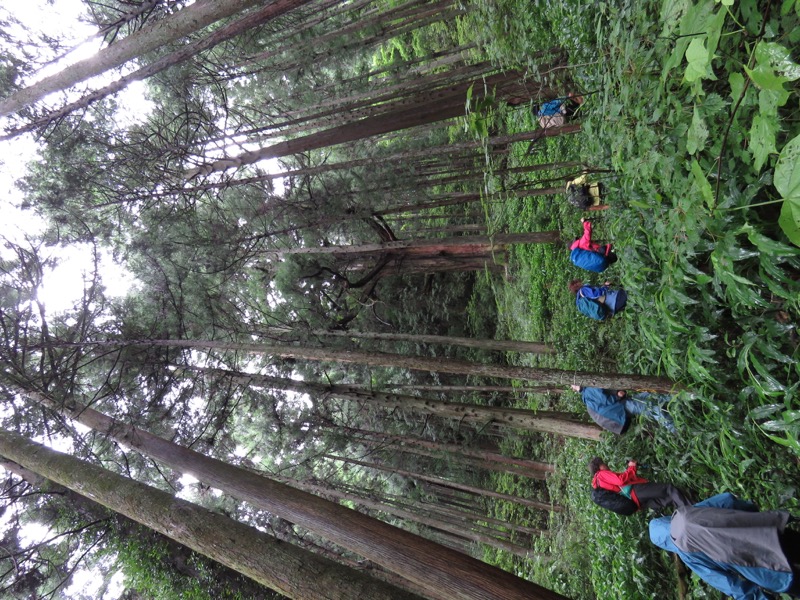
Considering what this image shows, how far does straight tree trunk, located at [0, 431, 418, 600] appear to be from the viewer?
3.16 meters

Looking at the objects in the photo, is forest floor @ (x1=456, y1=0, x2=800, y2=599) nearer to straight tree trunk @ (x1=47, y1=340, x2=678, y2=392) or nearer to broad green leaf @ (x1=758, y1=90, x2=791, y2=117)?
broad green leaf @ (x1=758, y1=90, x2=791, y2=117)

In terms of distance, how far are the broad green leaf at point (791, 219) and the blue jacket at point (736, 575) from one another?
258cm

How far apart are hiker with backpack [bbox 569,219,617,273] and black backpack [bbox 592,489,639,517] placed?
266 centimetres

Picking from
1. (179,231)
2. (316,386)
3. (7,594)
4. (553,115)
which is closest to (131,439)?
(7,594)

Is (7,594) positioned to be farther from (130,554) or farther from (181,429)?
(181,429)

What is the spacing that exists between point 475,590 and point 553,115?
18.5 feet

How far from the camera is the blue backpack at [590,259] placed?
237 inches

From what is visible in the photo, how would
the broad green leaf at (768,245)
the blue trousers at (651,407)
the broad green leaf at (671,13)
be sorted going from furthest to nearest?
1. the blue trousers at (651,407)
2. the broad green leaf at (671,13)
3. the broad green leaf at (768,245)

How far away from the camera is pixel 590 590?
6.40 meters

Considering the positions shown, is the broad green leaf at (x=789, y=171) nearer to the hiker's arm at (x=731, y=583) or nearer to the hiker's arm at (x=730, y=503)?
the hiker's arm at (x=730, y=503)

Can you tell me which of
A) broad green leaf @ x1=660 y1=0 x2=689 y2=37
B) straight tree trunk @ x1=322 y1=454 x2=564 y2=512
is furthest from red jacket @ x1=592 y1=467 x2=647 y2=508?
straight tree trunk @ x1=322 y1=454 x2=564 y2=512

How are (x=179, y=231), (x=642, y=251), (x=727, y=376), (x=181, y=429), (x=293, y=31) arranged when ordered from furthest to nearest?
(x=293, y=31), (x=179, y=231), (x=181, y=429), (x=642, y=251), (x=727, y=376)

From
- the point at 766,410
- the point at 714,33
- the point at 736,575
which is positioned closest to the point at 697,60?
the point at 714,33

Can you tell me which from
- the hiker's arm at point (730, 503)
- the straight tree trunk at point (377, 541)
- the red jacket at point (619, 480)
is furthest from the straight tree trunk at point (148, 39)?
the red jacket at point (619, 480)
